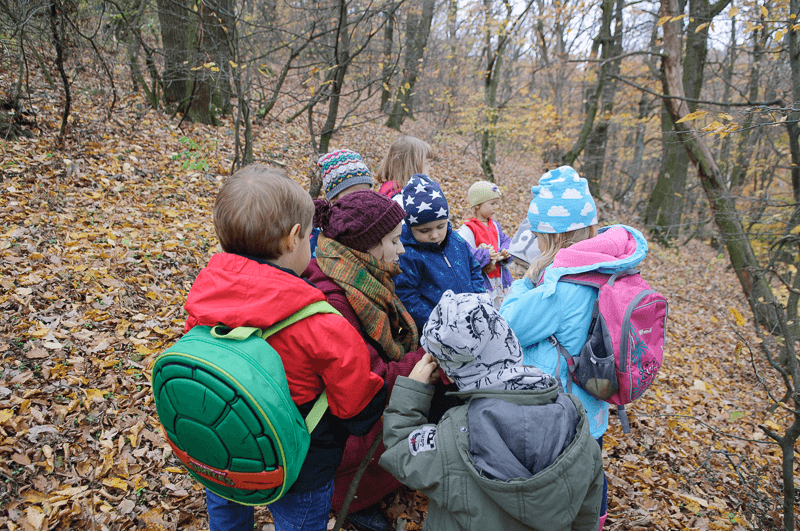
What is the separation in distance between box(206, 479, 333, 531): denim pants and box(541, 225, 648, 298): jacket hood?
136 cm

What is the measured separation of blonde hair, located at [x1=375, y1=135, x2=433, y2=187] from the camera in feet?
11.7

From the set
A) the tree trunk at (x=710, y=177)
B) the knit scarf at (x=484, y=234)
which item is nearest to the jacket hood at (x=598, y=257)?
the knit scarf at (x=484, y=234)

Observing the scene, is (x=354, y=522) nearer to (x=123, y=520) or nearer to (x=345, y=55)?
(x=123, y=520)

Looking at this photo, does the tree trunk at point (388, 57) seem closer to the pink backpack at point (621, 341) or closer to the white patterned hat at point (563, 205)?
the white patterned hat at point (563, 205)

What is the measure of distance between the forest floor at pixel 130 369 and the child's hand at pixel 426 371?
4.74ft

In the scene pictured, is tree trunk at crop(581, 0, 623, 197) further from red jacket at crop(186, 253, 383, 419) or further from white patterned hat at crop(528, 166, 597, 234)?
red jacket at crop(186, 253, 383, 419)

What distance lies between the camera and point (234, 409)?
1.30 meters

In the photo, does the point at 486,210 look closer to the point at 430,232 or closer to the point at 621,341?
the point at 430,232

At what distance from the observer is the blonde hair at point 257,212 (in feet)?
4.95

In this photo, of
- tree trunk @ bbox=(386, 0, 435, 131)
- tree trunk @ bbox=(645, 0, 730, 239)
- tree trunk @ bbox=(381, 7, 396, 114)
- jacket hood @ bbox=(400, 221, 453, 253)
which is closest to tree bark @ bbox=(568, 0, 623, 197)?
tree trunk @ bbox=(645, 0, 730, 239)

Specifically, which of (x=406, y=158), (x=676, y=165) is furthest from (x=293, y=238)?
(x=676, y=165)

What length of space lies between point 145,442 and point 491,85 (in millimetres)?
12727

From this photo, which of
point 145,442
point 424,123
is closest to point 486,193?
point 145,442

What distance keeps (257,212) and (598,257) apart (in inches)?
61.2
